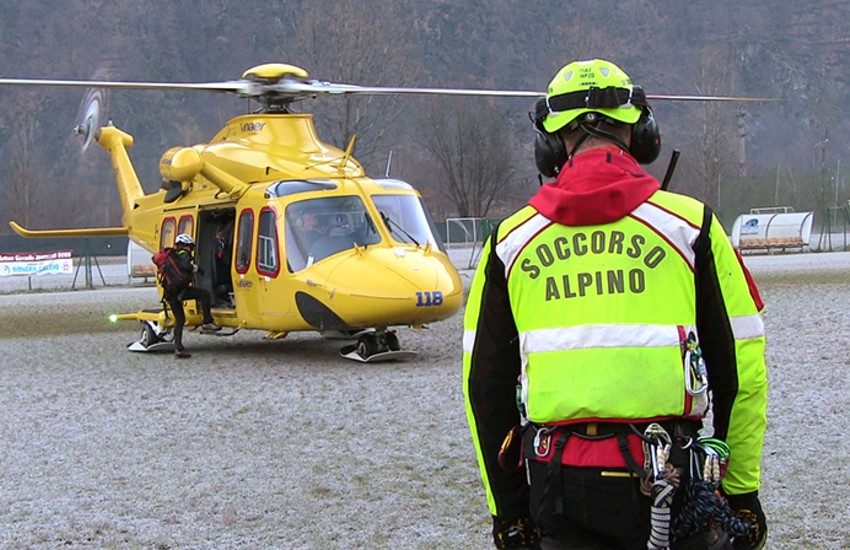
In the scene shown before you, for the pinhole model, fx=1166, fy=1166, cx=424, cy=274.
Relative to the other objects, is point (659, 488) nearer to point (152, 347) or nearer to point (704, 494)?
point (704, 494)

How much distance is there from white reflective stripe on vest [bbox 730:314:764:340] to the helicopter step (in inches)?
404

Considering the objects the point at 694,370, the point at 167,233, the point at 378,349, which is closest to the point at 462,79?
the point at 167,233

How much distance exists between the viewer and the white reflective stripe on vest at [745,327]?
2.91 meters

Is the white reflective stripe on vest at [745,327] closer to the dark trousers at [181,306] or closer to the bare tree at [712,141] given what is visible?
the dark trousers at [181,306]

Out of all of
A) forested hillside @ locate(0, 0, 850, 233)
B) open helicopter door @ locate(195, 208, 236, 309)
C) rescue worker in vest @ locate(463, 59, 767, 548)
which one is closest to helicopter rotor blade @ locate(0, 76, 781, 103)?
open helicopter door @ locate(195, 208, 236, 309)

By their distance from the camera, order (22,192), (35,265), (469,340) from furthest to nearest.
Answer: (22,192) → (35,265) → (469,340)

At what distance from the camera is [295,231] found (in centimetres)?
1336

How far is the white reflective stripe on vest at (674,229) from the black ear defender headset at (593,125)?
0.27 meters

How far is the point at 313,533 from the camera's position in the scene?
19.9ft

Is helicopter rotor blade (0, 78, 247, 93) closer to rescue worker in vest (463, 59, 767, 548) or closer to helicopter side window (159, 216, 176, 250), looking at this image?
helicopter side window (159, 216, 176, 250)

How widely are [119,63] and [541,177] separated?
9836cm

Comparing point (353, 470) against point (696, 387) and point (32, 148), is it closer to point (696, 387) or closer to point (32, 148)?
point (696, 387)

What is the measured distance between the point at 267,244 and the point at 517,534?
35.5 ft

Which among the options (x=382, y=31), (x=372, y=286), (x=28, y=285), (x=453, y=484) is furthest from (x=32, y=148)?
(x=453, y=484)
